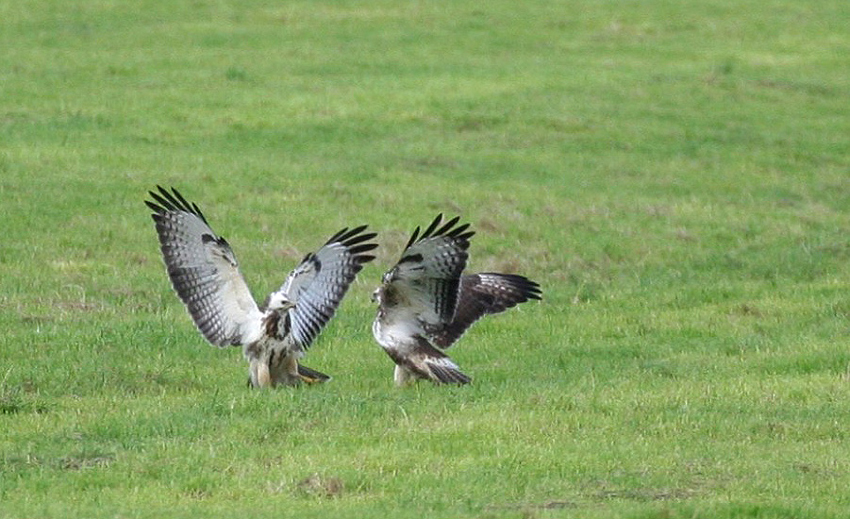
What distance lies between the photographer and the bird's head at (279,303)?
12453 mm

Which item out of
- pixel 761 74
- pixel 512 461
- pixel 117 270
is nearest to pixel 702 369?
pixel 512 461

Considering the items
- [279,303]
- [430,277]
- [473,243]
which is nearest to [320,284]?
[279,303]

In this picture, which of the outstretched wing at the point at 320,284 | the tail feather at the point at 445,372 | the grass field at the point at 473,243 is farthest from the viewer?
the outstretched wing at the point at 320,284

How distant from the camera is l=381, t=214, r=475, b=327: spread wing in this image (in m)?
12.4

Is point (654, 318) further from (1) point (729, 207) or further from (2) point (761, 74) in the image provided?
(2) point (761, 74)

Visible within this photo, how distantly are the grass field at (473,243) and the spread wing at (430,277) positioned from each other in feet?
2.57

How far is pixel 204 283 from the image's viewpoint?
12625mm

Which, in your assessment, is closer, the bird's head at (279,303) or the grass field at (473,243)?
the grass field at (473,243)

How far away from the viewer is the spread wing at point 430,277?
12.4 m

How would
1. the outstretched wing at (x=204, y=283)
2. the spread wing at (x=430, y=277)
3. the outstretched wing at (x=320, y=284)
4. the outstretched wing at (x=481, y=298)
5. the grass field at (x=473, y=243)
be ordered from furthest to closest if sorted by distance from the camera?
the outstretched wing at (x=481, y=298) → the outstretched wing at (x=320, y=284) → the outstretched wing at (x=204, y=283) → the spread wing at (x=430, y=277) → the grass field at (x=473, y=243)

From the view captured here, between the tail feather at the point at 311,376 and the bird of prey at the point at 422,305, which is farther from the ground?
the bird of prey at the point at 422,305

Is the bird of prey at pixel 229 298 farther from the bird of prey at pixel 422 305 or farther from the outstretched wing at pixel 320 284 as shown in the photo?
the bird of prey at pixel 422 305

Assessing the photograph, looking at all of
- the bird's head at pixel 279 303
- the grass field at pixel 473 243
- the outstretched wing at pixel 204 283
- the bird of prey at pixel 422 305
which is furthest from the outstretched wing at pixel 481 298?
the outstretched wing at pixel 204 283

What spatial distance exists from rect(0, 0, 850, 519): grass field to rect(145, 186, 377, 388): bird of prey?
20.3 inches
